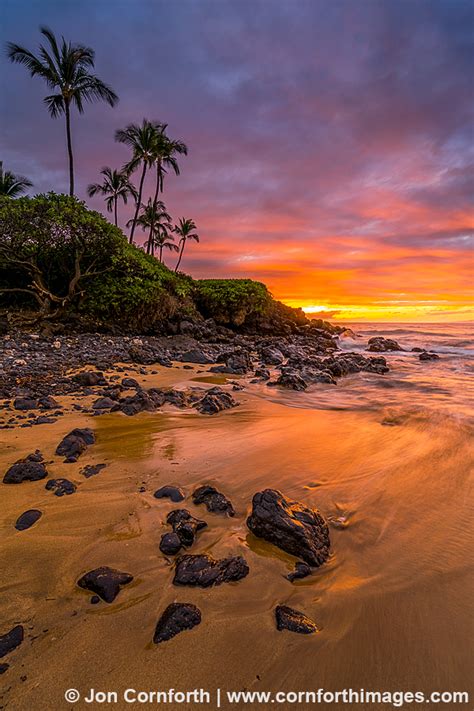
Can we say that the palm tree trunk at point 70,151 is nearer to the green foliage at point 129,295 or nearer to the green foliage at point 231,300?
the green foliage at point 129,295

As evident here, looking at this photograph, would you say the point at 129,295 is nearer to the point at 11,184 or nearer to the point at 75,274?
the point at 75,274

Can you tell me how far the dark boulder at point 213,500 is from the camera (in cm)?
272

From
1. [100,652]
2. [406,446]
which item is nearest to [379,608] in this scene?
[100,652]

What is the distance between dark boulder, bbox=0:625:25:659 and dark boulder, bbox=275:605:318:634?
125 centimetres

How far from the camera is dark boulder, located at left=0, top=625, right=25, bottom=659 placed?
149cm

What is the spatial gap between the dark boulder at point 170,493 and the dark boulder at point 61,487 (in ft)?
2.40

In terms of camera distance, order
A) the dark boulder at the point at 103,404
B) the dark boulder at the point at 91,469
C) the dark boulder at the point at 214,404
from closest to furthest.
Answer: the dark boulder at the point at 91,469 → the dark boulder at the point at 103,404 → the dark boulder at the point at 214,404

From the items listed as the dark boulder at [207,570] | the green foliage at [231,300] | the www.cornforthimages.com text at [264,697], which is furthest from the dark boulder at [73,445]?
the green foliage at [231,300]

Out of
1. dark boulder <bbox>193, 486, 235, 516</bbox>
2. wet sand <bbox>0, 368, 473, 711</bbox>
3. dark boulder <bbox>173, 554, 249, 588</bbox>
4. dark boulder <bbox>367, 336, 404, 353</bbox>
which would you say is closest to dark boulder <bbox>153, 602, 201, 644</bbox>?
wet sand <bbox>0, 368, 473, 711</bbox>

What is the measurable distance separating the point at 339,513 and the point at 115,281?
52.0ft

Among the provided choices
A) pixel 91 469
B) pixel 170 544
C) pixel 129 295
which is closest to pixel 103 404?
pixel 91 469

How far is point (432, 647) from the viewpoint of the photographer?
1.62m

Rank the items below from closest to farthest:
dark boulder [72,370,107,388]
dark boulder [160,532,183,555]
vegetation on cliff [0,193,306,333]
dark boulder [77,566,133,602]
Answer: dark boulder [77,566,133,602] < dark boulder [160,532,183,555] < dark boulder [72,370,107,388] < vegetation on cliff [0,193,306,333]

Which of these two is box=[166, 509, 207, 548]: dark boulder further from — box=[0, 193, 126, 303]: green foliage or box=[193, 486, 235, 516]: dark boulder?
box=[0, 193, 126, 303]: green foliage
